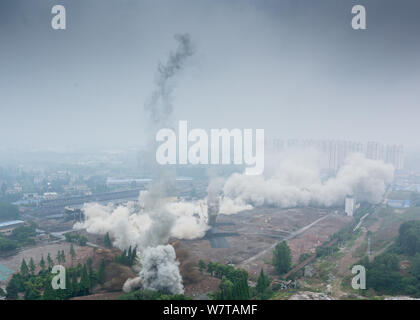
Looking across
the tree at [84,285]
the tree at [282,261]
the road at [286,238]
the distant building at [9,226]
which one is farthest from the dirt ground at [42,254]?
the tree at [282,261]

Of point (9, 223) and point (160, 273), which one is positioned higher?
point (160, 273)

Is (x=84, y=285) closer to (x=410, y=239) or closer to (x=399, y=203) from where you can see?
(x=410, y=239)

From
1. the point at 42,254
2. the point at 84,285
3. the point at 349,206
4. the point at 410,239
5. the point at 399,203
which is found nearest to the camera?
the point at 84,285

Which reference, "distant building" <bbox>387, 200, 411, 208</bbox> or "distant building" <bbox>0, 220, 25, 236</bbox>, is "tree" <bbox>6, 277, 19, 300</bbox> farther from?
"distant building" <bbox>387, 200, 411, 208</bbox>

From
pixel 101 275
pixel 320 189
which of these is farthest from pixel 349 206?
pixel 101 275

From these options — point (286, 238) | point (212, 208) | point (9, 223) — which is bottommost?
point (286, 238)

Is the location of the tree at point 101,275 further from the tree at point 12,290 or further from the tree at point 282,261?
the tree at point 282,261

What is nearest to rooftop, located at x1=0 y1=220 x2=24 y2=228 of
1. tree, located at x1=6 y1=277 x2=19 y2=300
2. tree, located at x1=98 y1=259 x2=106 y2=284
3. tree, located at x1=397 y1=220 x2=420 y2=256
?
tree, located at x1=6 y1=277 x2=19 y2=300
